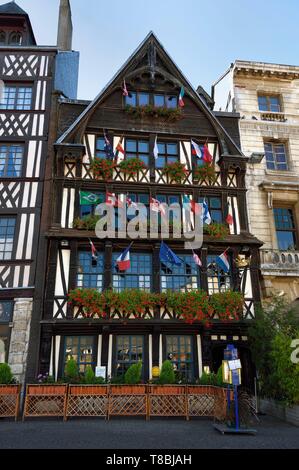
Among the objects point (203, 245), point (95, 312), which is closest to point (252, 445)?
point (95, 312)

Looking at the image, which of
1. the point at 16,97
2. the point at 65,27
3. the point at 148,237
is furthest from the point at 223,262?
the point at 65,27

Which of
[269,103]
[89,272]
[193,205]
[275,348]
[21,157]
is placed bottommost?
[275,348]

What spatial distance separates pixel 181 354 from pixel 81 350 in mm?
3470

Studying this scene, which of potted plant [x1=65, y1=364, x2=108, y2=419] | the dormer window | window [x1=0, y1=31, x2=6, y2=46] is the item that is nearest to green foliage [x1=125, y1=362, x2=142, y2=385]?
potted plant [x1=65, y1=364, x2=108, y2=419]

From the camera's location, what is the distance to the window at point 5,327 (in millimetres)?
12508

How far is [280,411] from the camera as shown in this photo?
424 inches

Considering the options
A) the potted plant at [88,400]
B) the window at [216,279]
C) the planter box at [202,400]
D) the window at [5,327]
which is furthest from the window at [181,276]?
the window at [5,327]

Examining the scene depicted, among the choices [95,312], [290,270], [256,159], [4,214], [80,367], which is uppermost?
[256,159]

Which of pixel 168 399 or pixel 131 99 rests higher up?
pixel 131 99

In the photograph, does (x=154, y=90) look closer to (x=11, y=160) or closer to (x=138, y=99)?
(x=138, y=99)

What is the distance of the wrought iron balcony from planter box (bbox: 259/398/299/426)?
181 inches

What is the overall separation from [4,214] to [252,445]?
11.4 metres

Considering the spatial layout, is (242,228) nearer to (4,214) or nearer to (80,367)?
(80,367)
